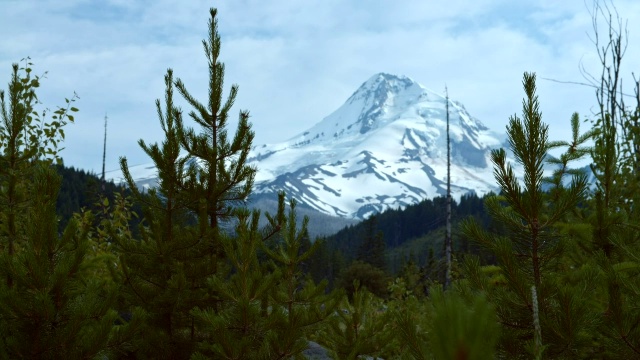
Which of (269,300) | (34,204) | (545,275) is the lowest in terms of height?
(269,300)

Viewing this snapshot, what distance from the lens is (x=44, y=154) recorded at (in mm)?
7570

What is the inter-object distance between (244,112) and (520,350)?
15.3 feet

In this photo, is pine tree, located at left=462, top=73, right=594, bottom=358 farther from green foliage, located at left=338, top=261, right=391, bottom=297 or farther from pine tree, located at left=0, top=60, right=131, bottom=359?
green foliage, located at left=338, top=261, right=391, bottom=297

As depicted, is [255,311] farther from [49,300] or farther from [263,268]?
[49,300]

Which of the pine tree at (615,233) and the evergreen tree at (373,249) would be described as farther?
the evergreen tree at (373,249)

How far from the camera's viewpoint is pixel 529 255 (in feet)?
9.52

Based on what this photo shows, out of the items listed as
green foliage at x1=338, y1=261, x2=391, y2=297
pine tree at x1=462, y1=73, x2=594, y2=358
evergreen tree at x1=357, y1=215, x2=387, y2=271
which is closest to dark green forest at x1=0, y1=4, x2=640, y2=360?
pine tree at x1=462, y1=73, x2=594, y2=358

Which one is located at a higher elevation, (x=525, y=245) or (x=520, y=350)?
(x=525, y=245)

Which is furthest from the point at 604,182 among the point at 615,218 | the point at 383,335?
the point at 383,335

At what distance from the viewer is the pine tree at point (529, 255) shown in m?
2.63

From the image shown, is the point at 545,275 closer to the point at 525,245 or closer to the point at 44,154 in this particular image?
the point at 525,245

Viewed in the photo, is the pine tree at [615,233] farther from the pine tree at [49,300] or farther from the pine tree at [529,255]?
the pine tree at [49,300]

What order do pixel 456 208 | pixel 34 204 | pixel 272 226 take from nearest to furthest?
pixel 34 204, pixel 272 226, pixel 456 208

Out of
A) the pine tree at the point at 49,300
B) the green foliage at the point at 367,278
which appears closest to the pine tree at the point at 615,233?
the pine tree at the point at 49,300
